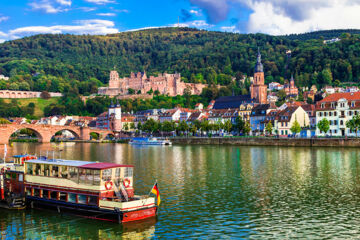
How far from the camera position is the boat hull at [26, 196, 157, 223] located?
20344mm

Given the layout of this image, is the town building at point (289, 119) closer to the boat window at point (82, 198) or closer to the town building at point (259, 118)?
the town building at point (259, 118)

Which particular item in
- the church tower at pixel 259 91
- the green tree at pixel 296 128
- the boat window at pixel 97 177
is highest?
the church tower at pixel 259 91

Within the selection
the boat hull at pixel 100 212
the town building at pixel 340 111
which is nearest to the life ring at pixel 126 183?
the boat hull at pixel 100 212

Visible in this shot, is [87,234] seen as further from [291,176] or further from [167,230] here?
[291,176]

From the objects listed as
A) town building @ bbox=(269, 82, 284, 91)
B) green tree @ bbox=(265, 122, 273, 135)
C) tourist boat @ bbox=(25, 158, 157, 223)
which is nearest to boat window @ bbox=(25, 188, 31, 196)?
tourist boat @ bbox=(25, 158, 157, 223)

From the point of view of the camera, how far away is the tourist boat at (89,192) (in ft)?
67.8

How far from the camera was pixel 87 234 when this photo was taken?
19234 mm

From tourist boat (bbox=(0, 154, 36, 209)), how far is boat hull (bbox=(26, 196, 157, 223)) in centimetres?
166

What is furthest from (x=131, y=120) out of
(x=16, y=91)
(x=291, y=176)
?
(x=291, y=176)

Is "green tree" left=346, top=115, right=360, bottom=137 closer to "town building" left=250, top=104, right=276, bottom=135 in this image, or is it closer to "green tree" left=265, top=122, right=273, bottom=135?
"green tree" left=265, top=122, right=273, bottom=135

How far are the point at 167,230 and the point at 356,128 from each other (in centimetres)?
5432

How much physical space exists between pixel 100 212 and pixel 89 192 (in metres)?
1.21

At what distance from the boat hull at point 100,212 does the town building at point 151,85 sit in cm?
14220

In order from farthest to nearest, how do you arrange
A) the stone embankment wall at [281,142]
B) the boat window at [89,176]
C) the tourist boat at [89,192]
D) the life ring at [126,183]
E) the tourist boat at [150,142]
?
1. the tourist boat at [150,142]
2. the stone embankment wall at [281,142]
3. the life ring at [126,183]
4. the boat window at [89,176]
5. the tourist boat at [89,192]
